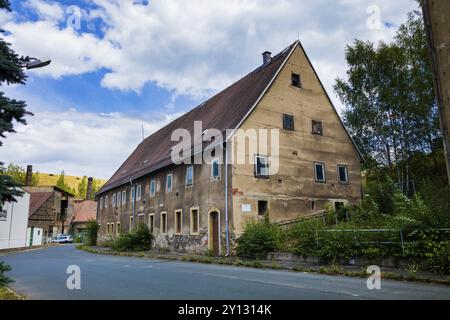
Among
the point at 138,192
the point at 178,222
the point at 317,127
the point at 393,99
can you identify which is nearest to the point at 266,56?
the point at 317,127

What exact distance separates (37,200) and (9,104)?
5798 cm

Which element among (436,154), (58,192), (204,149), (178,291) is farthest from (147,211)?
(58,192)

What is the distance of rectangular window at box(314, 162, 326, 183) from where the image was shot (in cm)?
2419

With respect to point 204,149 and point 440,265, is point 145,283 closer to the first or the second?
point 440,265

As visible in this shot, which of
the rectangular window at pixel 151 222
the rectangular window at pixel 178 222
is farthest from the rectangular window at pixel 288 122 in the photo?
the rectangular window at pixel 151 222

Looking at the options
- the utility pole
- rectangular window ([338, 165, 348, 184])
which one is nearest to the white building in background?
rectangular window ([338, 165, 348, 184])

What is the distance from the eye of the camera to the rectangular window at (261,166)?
21.7 m

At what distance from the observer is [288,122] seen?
23.5 metres

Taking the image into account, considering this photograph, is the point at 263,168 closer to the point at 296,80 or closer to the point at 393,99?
the point at 296,80

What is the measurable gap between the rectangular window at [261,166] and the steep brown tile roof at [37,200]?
45809 mm

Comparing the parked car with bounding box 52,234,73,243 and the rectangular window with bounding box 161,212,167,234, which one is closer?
the rectangular window with bounding box 161,212,167,234

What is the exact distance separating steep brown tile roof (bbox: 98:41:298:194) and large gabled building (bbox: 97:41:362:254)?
96 mm

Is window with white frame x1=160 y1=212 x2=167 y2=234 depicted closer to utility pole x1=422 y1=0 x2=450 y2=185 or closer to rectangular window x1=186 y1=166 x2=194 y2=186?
rectangular window x1=186 y1=166 x2=194 y2=186

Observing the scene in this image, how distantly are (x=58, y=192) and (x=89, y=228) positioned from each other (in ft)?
92.2
